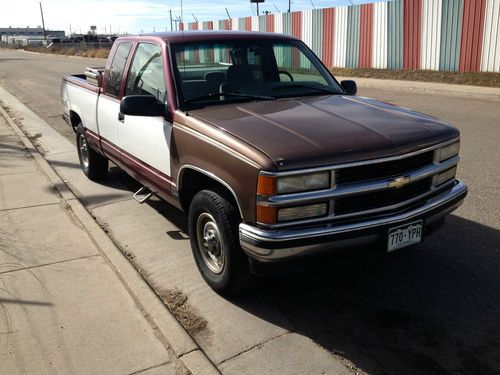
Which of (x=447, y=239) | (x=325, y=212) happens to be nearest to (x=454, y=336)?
(x=325, y=212)

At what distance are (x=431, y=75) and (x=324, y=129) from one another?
16.4 meters

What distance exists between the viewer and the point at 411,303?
3.56m

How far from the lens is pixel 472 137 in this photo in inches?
330

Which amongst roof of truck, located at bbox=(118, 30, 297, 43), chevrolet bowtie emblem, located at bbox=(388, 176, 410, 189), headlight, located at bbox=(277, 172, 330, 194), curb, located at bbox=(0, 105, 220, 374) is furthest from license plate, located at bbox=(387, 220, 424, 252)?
roof of truck, located at bbox=(118, 30, 297, 43)

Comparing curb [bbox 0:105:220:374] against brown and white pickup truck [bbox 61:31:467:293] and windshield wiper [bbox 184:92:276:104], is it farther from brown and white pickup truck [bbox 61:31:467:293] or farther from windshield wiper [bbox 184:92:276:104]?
windshield wiper [bbox 184:92:276:104]

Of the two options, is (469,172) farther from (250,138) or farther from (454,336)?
(250,138)

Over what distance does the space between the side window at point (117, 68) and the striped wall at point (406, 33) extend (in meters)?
14.5

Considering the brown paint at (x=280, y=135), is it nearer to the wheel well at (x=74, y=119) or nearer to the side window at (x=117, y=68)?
the side window at (x=117, y=68)

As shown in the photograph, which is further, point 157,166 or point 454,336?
point 157,166

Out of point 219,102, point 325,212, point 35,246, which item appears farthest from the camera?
point 35,246

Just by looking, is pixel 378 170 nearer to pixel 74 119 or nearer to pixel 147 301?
pixel 147 301

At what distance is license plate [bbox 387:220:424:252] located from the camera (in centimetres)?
321

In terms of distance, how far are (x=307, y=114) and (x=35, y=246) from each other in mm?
2917

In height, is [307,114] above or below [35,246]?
above
